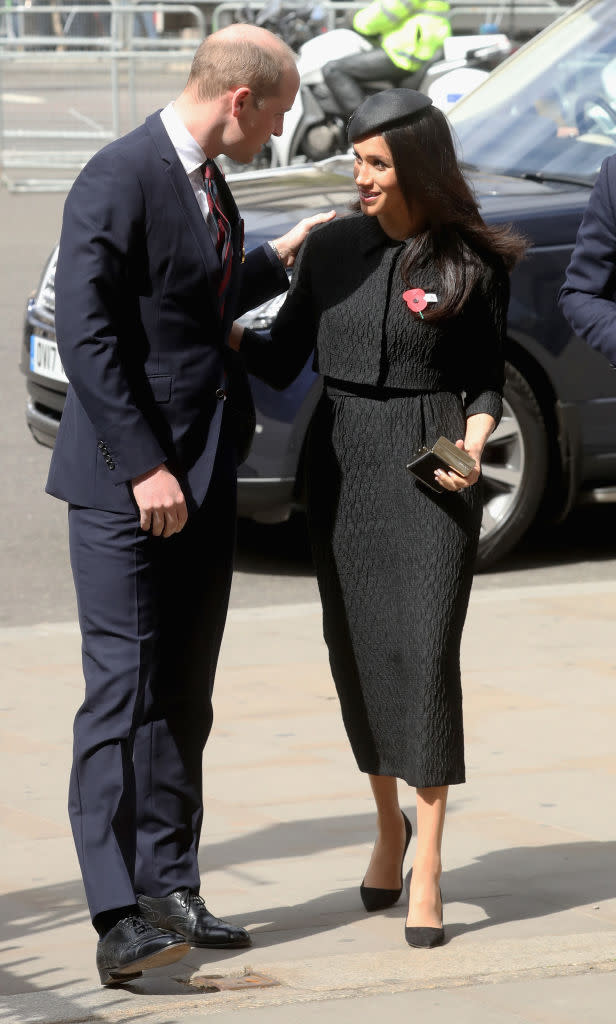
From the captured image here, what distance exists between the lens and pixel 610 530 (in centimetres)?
842

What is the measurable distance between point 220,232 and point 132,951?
143cm

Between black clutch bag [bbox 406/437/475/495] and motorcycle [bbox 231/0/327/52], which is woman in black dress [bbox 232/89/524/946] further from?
motorcycle [bbox 231/0/327/52]

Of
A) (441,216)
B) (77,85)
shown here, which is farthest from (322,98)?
(441,216)

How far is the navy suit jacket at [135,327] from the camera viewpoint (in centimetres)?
374

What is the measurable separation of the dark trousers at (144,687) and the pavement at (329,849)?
230 millimetres

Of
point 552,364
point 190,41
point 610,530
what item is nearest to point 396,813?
point 552,364

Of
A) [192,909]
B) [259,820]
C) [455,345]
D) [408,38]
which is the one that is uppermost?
[455,345]

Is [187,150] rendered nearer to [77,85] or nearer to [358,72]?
[358,72]

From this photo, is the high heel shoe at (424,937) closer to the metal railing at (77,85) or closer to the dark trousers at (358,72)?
the dark trousers at (358,72)

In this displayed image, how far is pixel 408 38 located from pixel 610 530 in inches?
332

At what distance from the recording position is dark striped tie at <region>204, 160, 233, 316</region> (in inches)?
155

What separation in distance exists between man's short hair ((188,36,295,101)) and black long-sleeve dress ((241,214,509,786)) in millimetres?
482

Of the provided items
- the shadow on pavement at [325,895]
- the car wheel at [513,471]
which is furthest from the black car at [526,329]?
the shadow on pavement at [325,895]

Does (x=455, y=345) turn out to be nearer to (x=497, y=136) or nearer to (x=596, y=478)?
(x=596, y=478)
